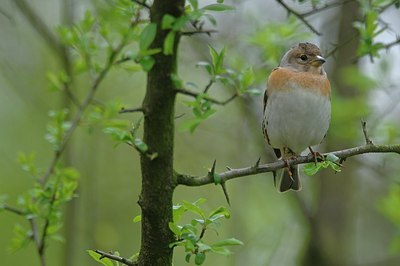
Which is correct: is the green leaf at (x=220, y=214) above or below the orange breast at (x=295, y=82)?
below

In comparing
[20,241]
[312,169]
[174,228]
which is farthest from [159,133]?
[20,241]

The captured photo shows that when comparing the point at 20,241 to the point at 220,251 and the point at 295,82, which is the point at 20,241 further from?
the point at 295,82

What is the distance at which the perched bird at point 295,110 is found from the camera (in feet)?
18.1

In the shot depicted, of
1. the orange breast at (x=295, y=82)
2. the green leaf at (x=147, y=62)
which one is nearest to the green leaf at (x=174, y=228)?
the green leaf at (x=147, y=62)

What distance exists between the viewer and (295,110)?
553 centimetres

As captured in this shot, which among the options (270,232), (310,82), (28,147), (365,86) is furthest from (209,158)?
(310,82)

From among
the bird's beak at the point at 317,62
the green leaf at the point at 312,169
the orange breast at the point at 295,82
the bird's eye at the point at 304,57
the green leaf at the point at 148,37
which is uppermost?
the bird's eye at the point at 304,57

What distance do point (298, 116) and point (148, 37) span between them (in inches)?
104

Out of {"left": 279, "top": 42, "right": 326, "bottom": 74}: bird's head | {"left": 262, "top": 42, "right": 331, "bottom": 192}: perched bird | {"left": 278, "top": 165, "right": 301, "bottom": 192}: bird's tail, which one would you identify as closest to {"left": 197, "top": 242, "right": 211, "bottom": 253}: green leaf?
{"left": 262, "top": 42, "right": 331, "bottom": 192}: perched bird

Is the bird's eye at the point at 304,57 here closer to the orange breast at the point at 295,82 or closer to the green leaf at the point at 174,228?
the orange breast at the point at 295,82

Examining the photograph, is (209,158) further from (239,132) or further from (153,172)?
(153,172)

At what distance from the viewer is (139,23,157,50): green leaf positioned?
305 centimetres

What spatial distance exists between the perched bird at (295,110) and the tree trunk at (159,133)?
86.8 inches

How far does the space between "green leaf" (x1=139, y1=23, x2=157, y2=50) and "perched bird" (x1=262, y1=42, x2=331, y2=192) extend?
2566mm
